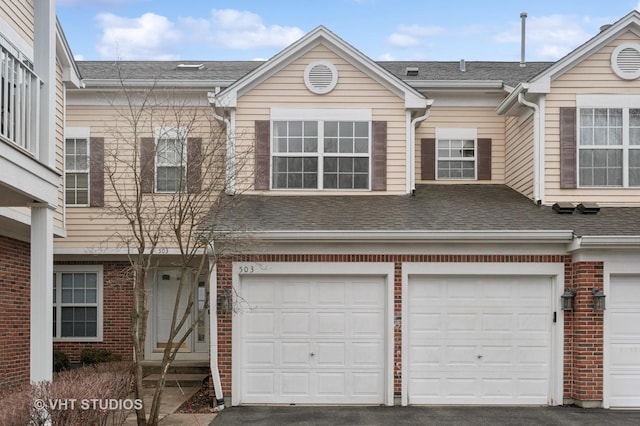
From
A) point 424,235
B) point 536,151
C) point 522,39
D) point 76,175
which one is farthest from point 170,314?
point 522,39

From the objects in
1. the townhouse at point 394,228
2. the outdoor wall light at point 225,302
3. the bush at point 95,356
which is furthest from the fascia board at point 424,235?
the bush at point 95,356

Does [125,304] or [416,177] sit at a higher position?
[416,177]

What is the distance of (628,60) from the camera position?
558 inches

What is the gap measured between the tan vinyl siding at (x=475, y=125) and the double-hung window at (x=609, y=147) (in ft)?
7.67

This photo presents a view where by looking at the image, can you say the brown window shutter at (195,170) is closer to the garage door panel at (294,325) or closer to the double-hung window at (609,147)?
the garage door panel at (294,325)

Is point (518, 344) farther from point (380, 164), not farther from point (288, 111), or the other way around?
point (288, 111)

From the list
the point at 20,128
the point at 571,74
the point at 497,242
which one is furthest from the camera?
the point at 571,74

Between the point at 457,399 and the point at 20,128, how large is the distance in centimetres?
829

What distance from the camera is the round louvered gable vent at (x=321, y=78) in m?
14.8

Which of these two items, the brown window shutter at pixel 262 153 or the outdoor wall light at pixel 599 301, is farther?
the brown window shutter at pixel 262 153

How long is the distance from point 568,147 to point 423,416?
625cm

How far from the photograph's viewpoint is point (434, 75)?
56.3ft

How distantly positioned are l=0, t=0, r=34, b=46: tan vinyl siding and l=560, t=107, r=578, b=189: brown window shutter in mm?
10067

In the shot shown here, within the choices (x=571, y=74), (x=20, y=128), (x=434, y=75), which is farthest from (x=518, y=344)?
(x=20, y=128)
